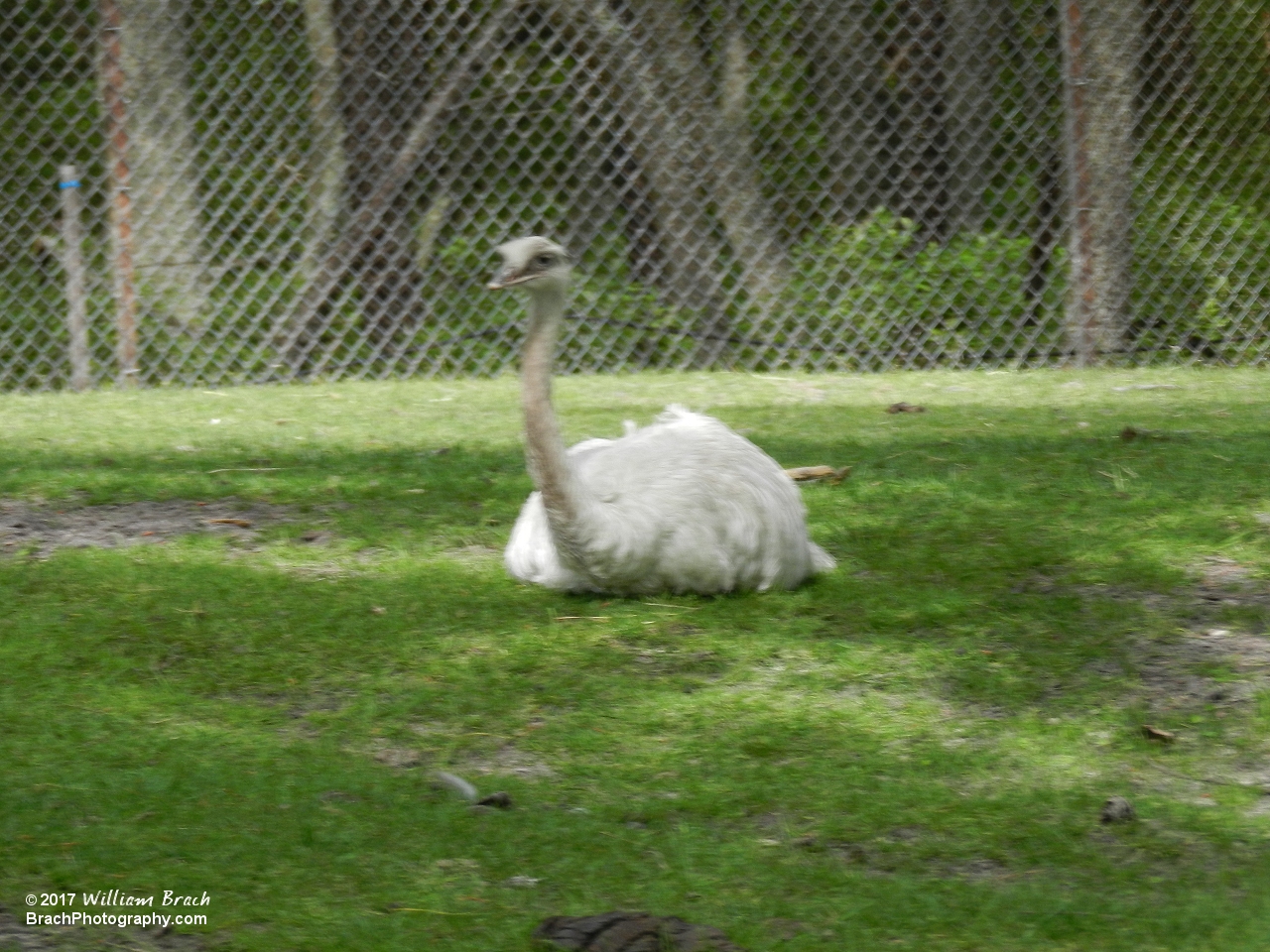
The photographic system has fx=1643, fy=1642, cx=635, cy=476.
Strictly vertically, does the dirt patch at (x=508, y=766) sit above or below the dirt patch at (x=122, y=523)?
above

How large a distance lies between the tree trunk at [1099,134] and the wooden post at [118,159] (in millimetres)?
4806

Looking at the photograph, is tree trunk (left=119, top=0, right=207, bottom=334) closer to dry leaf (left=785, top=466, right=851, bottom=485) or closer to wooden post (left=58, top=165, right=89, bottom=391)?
wooden post (left=58, top=165, right=89, bottom=391)

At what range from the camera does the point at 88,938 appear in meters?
2.62

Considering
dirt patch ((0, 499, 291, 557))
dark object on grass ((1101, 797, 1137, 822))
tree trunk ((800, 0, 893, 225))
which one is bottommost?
dirt patch ((0, 499, 291, 557))

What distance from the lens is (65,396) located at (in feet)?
27.1

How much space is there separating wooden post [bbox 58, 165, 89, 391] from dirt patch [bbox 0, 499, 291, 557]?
9.19 ft

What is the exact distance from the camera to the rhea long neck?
4.14 m

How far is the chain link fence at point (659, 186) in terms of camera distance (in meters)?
8.60

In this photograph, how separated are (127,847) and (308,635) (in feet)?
4.37

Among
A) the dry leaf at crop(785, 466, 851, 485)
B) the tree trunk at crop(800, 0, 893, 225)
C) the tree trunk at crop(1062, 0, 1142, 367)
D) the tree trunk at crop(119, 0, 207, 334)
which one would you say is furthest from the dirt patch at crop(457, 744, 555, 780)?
the tree trunk at crop(800, 0, 893, 225)

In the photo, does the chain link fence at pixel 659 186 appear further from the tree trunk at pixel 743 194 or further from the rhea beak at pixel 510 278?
the rhea beak at pixel 510 278

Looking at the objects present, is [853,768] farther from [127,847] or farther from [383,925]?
[127,847]

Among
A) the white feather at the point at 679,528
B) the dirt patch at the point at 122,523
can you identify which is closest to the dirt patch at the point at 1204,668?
the white feather at the point at 679,528

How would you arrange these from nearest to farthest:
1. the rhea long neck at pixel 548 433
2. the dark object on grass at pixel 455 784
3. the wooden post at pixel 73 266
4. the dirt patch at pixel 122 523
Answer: the dark object on grass at pixel 455 784 < the rhea long neck at pixel 548 433 < the dirt patch at pixel 122 523 < the wooden post at pixel 73 266
